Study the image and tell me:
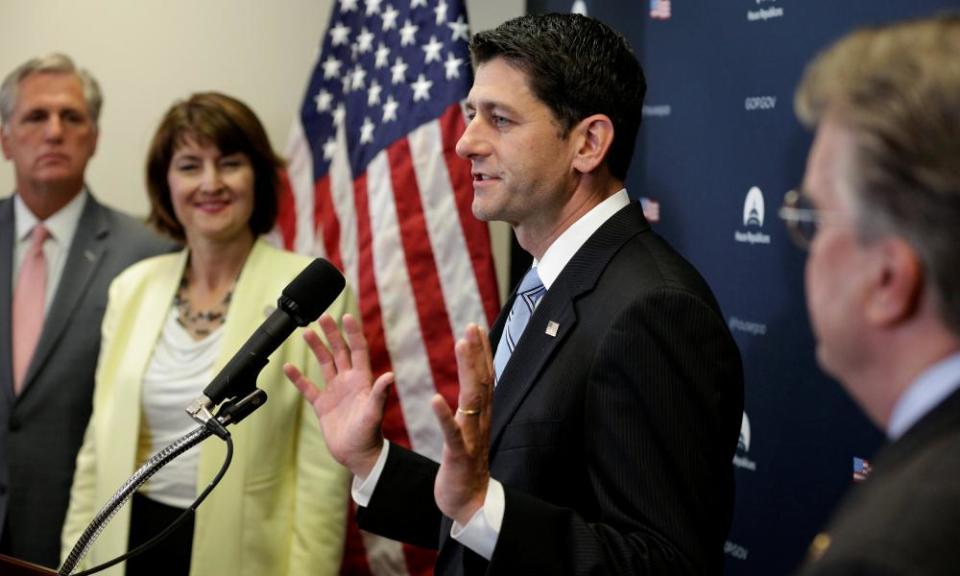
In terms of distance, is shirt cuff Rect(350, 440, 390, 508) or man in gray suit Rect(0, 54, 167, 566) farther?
man in gray suit Rect(0, 54, 167, 566)

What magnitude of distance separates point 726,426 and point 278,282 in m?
1.39

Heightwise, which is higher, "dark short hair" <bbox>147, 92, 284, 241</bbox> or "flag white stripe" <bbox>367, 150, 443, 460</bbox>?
"dark short hair" <bbox>147, 92, 284, 241</bbox>

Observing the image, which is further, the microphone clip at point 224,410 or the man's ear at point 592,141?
the man's ear at point 592,141

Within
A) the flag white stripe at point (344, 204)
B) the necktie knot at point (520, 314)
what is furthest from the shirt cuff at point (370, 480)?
the flag white stripe at point (344, 204)

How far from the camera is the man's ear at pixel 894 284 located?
34.3 inches

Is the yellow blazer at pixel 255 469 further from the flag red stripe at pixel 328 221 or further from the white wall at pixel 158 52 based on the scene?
the white wall at pixel 158 52

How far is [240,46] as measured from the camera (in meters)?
3.76

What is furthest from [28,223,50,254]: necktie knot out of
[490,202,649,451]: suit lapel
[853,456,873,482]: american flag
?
[853,456,873,482]: american flag

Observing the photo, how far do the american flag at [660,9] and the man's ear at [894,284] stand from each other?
2.03m

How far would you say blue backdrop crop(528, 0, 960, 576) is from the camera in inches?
90.0

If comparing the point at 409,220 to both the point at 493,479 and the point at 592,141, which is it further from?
the point at 493,479

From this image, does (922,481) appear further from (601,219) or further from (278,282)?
(278,282)

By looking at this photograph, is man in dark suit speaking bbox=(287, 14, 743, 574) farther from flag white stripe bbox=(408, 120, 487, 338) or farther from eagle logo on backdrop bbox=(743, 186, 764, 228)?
flag white stripe bbox=(408, 120, 487, 338)

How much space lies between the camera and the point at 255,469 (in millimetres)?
2514
